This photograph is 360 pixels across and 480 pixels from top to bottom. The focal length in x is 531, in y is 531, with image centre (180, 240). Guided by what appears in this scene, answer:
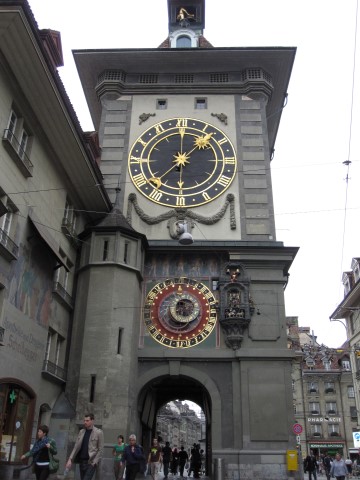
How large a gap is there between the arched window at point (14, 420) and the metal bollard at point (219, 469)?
6709 millimetres

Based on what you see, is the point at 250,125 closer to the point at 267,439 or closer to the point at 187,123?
the point at 187,123

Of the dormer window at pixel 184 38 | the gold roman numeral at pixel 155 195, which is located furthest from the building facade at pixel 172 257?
the dormer window at pixel 184 38

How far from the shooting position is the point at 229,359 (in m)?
20.8

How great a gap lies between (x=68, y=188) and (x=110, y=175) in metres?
4.12

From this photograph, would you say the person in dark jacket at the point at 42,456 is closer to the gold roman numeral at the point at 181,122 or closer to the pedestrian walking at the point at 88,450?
the pedestrian walking at the point at 88,450

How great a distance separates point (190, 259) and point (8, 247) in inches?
376

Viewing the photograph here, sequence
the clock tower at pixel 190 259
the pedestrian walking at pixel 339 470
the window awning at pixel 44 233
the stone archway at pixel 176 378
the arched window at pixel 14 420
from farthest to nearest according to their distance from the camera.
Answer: the stone archway at pixel 176 378 < the clock tower at pixel 190 259 < the pedestrian walking at pixel 339 470 < the window awning at pixel 44 233 < the arched window at pixel 14 420

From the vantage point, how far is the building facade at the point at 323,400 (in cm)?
6228

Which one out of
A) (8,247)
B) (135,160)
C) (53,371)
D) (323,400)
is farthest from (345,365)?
(8,247)

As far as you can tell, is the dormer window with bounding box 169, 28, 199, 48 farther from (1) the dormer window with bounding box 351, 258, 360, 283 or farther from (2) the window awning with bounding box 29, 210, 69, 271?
(1) the dormer window with bounding box 351, 258, 360, 283

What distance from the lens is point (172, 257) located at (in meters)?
22.9

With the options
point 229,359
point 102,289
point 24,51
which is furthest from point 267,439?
point 24,51

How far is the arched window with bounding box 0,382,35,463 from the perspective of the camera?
14.8 meters

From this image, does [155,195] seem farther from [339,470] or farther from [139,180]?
[339,470]
